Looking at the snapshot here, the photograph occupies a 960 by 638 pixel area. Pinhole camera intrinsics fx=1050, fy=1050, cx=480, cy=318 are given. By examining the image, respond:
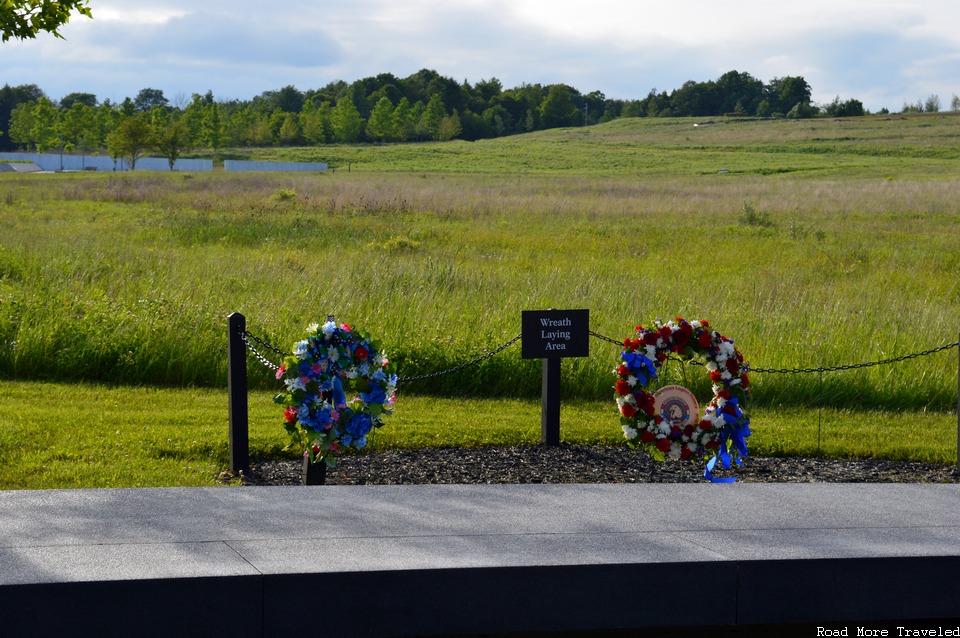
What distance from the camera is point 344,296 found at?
40.7 ft

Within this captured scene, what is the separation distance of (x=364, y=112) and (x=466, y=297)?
11925 cm

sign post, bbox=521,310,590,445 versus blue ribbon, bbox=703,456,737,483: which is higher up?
sign post, bbox=521,310,590,445

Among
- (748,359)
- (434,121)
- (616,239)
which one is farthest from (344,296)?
(434,121)

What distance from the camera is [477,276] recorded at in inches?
611

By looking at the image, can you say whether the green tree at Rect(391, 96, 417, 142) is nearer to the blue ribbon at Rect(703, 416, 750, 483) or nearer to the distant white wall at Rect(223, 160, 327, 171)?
the distant white wall at Rect(223, 160, 327, 171)

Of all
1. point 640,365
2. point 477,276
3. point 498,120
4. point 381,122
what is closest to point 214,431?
point 640,365

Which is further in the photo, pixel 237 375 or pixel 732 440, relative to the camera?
pixel 732 440

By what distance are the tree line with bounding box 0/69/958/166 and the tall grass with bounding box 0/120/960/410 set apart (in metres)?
50.7

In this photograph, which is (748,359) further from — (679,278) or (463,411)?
(679,278)

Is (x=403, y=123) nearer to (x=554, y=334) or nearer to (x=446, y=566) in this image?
(x=554, y=334)

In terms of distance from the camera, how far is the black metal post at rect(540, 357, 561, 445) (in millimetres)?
7590

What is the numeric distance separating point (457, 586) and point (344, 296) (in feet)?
27.3

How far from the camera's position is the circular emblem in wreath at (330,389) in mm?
6168

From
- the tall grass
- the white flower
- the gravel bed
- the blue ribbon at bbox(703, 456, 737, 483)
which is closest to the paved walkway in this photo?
the white flower
